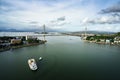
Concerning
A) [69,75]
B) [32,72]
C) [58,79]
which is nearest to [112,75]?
[69,75]

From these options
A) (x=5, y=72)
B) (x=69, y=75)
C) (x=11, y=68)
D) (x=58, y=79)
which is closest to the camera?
(x=58, y=79)

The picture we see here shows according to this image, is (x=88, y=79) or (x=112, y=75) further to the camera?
(x=112, y=75)

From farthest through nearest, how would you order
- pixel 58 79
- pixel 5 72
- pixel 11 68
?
pixel 11 68
pixel 5 72
pixel 58 79

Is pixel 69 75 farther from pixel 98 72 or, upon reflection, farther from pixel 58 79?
pixel 98 72

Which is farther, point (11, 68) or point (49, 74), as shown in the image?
point (11, 68)

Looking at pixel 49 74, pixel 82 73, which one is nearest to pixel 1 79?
pixel 49 74

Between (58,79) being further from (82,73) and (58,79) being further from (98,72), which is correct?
(98,72)

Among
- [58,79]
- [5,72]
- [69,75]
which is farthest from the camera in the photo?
[5,72]

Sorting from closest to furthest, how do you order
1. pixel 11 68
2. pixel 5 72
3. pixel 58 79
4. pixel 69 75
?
pixel 58 79
pixel 69 75
pixel 5 72
pixel 11 68
